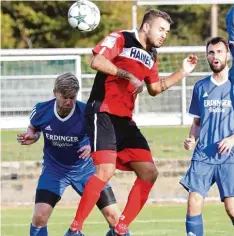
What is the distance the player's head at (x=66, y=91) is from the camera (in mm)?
9164

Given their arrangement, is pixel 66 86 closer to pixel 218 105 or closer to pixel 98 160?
pixel 98 160

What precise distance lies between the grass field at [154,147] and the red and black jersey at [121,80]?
6763 millimetres

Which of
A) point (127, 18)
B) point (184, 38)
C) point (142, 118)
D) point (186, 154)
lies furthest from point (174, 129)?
point (184, 38)

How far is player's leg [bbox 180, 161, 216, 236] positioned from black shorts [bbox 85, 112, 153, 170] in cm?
43

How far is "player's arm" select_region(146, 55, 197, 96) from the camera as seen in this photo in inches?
354

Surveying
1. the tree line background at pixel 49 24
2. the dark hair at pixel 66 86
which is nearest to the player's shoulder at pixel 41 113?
the dark hair at pixel 66 86

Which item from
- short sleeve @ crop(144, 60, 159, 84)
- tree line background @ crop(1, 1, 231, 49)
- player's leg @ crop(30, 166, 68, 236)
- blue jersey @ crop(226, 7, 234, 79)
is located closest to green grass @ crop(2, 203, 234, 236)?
player's leg @ crop(30, 166, 68, 236)

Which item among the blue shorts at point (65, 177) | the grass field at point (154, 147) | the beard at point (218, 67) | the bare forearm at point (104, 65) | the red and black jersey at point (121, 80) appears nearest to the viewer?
the bare forearm at point (104, 65)

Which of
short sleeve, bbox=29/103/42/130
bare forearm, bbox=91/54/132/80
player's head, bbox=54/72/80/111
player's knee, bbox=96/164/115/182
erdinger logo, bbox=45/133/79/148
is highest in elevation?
bare forearm, bbox=91/54/132/80

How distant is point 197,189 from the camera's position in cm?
902

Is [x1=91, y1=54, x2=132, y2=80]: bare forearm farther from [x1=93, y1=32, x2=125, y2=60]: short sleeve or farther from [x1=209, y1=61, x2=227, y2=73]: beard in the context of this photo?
[x1=209, y1=61, x2=227, y2=73]: beard

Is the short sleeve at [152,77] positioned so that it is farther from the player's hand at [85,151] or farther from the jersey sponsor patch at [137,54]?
the player's hand at [85,151]

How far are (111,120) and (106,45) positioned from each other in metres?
0.72

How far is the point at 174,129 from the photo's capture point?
1800 centimetres
